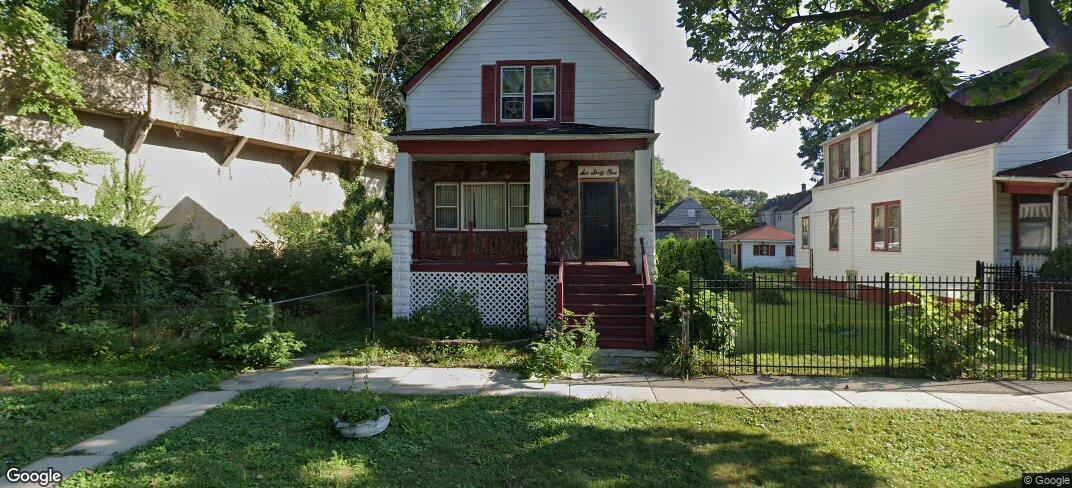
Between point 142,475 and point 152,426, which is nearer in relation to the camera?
point 142,475

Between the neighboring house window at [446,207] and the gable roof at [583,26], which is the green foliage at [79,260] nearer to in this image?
the neighboring house window at [446,207]

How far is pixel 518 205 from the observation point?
44.0ft

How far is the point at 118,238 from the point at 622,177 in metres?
11.8

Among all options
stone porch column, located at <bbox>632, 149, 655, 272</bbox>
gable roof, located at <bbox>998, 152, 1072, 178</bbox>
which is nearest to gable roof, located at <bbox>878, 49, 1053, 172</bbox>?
gable roof, located at <bbox>998, 152, 1072, 178</bbox>

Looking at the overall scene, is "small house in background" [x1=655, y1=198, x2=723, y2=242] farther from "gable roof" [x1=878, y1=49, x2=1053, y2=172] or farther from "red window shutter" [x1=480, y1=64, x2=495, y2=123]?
"red window shutter" [x1=480, y1=64, x2=495, y2=123]

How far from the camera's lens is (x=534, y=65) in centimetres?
1270

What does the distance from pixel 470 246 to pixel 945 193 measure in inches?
546

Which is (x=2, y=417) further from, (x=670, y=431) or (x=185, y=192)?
(x=185, y=192)

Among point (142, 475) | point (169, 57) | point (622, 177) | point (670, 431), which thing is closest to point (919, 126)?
point (622, 177)

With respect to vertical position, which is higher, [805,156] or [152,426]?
[805,156]

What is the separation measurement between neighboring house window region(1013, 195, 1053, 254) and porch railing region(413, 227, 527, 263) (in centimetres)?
1260

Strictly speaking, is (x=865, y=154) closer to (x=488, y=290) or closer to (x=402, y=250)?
(x=488, y=290)

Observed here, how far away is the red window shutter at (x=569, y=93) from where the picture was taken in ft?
41.2

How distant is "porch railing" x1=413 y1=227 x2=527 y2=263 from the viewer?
11.2m
